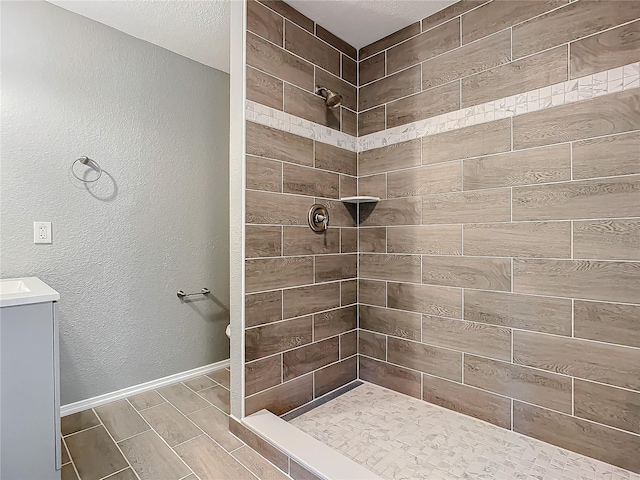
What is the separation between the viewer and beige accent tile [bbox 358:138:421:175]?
2.17 meters

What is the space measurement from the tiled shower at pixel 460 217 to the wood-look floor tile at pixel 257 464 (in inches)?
8.0

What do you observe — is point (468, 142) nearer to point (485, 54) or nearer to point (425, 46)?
point (485, 54)

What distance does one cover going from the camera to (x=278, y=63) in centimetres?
197

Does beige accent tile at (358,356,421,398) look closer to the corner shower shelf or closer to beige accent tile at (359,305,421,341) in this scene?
beige accent tile at (359,305,421,341)

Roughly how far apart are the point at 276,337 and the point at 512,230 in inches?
54.3

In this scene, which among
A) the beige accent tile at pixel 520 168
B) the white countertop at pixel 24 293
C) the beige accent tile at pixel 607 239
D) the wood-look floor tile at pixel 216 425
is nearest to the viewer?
the white countertop at pixel 24 293

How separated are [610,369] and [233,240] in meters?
1.86

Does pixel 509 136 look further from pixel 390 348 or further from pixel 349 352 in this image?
pixel 349 352

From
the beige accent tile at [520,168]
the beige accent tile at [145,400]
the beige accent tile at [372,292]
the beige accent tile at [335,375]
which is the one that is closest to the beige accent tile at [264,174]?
the beige accent tile at [372,292]

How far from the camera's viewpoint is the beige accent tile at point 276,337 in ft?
6.09

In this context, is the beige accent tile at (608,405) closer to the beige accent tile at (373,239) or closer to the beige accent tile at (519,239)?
the beige accent tile at (519,239)

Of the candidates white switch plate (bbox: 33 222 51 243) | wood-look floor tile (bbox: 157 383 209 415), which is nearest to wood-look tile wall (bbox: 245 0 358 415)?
wood-look floor tile (bbox: 157 383 209 415)

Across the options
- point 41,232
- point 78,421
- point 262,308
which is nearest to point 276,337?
point 262,308

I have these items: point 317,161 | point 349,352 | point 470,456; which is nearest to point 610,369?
point 470,456
